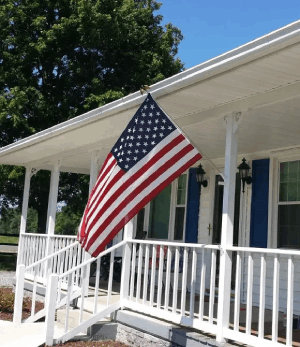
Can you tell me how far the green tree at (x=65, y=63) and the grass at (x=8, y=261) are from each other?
1.87 metres

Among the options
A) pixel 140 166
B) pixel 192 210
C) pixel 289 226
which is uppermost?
pixel 140 166

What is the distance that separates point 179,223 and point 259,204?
2.28 m

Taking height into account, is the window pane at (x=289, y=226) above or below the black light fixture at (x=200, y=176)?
below

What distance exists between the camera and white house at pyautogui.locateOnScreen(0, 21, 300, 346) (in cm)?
480

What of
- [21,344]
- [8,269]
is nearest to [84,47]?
[8,269]

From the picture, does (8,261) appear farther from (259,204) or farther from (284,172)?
(284,172)

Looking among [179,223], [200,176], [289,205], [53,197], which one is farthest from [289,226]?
[53,197]

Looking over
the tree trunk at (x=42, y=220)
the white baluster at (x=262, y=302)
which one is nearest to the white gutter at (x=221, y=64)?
the white baluster at (x=262, y=302)

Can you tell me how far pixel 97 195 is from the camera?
17.4 ft

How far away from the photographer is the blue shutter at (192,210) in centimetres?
939

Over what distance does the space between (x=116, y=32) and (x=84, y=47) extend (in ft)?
4.75

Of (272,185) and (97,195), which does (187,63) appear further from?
(97,195)

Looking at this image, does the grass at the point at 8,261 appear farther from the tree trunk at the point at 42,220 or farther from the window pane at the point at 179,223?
the window pane at the point at 179,223

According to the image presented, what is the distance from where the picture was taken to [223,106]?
5.64 meters
